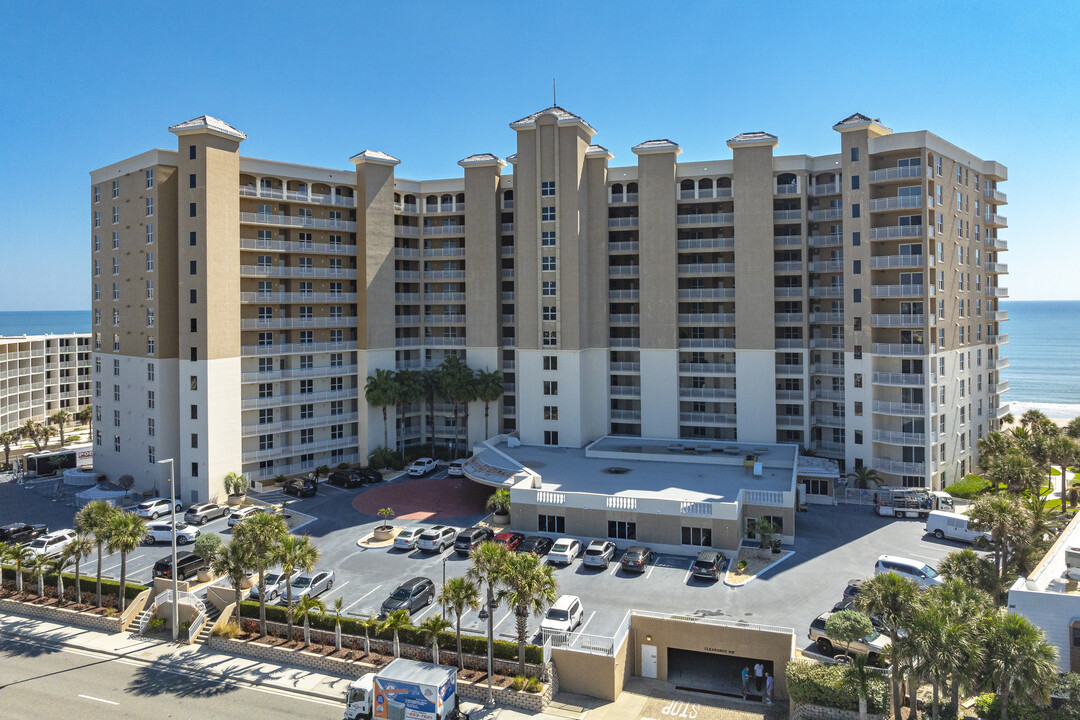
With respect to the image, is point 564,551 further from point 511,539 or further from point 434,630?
point 434,630

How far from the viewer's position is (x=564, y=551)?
41625 mm

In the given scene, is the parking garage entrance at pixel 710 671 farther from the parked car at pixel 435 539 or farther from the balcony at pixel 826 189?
the balcony at pixel 826 189

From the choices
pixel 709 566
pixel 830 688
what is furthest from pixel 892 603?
pixel 709 566

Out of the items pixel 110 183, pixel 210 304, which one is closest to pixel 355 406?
pixel 210 304

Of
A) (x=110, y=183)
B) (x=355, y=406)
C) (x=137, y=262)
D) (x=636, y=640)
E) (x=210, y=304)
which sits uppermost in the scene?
(x=110, y=183)

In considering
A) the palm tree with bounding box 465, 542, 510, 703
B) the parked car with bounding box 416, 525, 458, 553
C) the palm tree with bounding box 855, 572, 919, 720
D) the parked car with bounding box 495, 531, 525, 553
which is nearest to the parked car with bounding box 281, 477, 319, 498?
the parked car with bounding box 416, 525, 458, 553

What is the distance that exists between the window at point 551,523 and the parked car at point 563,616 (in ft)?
39.3

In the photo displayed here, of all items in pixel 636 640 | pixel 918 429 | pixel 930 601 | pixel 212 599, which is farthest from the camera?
pixel 918 429

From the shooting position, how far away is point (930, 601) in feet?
76.8

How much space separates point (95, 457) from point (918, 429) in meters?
70.2

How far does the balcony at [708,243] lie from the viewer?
6128 cm

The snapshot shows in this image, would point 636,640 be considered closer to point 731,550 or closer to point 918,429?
point 731,550

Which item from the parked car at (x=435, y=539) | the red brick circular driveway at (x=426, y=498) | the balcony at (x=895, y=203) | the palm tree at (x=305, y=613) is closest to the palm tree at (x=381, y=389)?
the red brick circular driveway at (x=426, y=498)

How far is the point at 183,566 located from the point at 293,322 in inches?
1041
